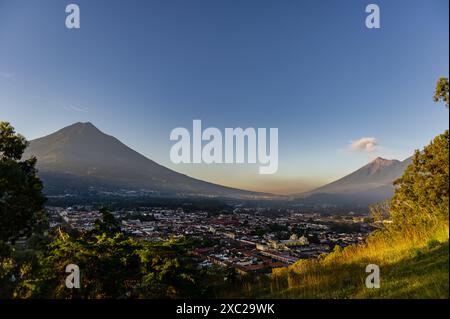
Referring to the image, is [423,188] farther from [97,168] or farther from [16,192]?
[97,168]

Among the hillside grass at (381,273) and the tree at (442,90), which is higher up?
the tree at (442,90)

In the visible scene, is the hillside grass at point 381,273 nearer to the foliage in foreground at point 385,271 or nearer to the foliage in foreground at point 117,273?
the foliage in foreground at point 385,271

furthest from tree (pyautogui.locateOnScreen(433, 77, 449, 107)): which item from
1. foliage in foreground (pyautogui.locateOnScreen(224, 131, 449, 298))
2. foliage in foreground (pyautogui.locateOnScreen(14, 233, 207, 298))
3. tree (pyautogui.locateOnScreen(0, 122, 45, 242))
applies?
tree (pyautogui.locateOnScreen(0, 122, 45, 242))

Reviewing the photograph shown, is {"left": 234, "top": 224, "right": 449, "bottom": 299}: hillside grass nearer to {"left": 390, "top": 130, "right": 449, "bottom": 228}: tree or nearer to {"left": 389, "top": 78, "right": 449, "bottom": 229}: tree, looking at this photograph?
{"left": 389, "top": 78, "right": 449, "bottom": 229}: tree

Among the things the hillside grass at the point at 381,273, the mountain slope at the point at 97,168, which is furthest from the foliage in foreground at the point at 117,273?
the mountain slope at the point at 97,168

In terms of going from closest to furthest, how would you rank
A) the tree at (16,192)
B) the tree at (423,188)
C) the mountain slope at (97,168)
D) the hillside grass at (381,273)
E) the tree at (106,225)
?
the hillside grass at (381,273)
the tree at (16,192)
the tree at (423,188)
the tree at (106,225)
the mountain slope at (97,168)

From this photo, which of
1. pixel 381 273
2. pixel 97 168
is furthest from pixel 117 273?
pixel 97 168
